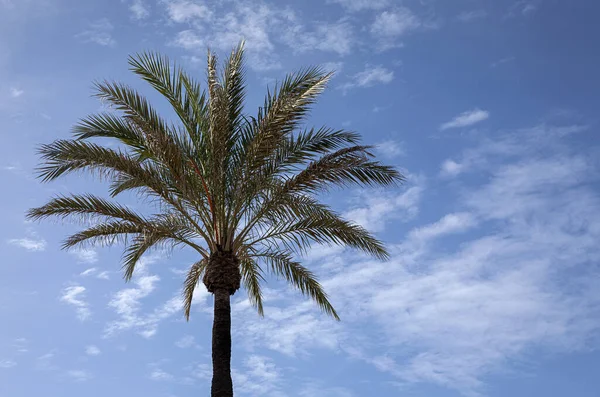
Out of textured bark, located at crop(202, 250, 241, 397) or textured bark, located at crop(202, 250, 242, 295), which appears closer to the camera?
textured bark, located at crop(202, 250, 241, 397)

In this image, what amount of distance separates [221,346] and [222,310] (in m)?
0.75

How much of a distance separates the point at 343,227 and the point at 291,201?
140 cm

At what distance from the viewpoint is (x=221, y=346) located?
46.1 feet

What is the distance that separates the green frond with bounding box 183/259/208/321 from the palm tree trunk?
291cm

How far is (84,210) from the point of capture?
15.0m

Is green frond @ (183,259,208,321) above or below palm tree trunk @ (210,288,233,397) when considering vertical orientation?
above

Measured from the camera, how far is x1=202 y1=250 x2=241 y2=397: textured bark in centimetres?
1372

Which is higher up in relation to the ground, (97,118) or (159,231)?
(97,118)

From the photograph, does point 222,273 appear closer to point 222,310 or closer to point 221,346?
point 222,310

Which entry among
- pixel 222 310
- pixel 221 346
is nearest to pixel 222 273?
pixel 222 310

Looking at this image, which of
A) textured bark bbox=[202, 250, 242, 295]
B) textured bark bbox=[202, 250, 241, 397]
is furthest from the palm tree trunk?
textured bark bbox=[202, 250, 242, 295]

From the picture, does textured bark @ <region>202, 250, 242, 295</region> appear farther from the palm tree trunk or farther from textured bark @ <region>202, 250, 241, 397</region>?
the palm tree trunk

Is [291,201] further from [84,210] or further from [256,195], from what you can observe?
[84,210]

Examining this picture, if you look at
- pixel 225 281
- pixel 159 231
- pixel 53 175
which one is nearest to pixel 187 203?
pixel 159 231
